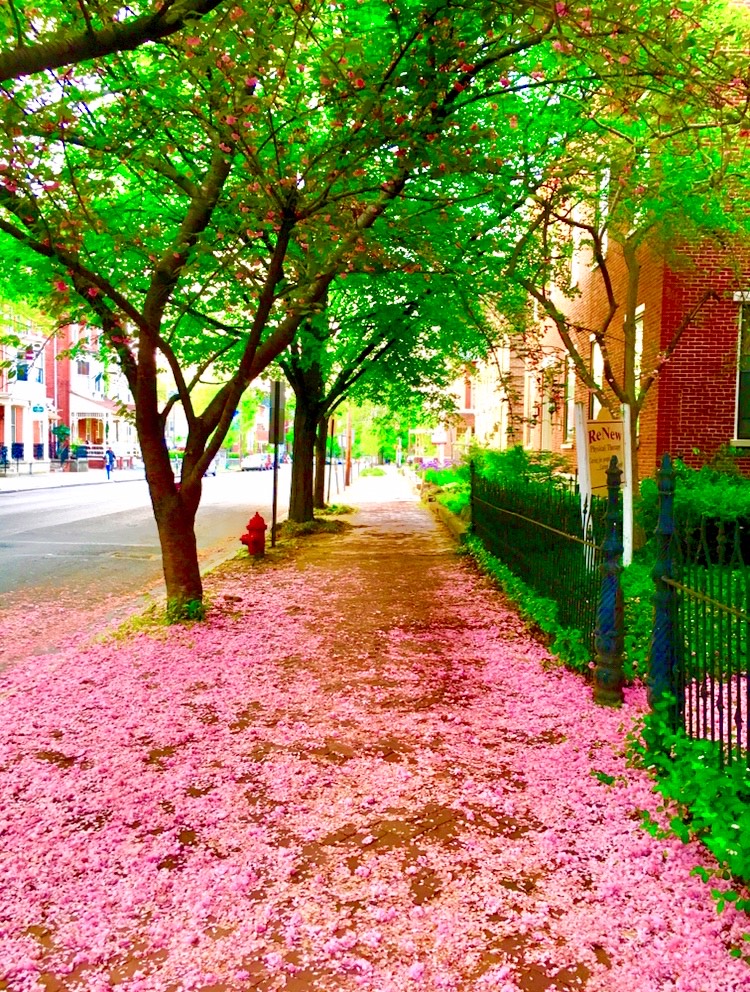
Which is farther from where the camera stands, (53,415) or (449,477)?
(53,415)

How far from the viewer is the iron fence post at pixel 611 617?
209 inches

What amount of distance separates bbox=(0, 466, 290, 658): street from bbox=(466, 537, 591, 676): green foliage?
14.5 feet

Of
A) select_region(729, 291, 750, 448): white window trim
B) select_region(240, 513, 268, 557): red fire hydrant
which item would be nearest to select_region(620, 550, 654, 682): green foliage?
select_region(729, 291, 750, 448): white window trim

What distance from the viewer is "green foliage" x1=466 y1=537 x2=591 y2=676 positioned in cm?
620

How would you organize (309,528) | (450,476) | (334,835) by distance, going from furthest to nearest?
1. (450,476)
2. (309,528)
3. (334,835)

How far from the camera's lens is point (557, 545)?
23.7 ft

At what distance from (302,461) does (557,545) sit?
11180 millimetres

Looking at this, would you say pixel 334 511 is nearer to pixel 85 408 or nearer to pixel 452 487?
pixel 452 487

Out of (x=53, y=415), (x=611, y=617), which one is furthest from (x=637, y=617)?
(x=53, y=415)

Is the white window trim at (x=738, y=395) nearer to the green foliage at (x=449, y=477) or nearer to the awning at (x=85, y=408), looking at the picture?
the green foliage at (x=449, y=477)

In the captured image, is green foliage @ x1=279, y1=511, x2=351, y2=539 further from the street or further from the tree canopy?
the tree canopy

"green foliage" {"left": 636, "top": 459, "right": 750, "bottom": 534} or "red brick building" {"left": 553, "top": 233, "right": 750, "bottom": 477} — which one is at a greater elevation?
"red brick building" {"left": 553, "top": 233, "right": 750, "bottom": 477}

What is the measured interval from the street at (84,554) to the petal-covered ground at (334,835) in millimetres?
2605

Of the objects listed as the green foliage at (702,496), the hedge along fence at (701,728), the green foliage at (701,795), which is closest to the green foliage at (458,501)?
the green foliage at (702,496)
